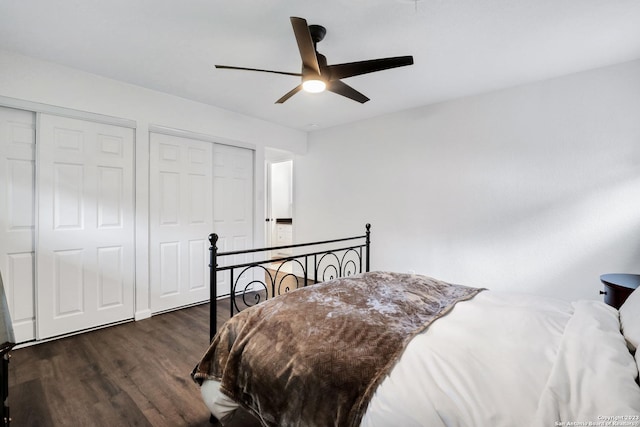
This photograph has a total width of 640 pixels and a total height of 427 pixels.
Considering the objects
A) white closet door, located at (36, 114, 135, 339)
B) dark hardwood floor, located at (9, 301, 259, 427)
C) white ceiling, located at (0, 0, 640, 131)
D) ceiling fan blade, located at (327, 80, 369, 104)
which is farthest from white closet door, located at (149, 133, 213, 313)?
ceiling fan blade, located at (327, 80, 369, 104)

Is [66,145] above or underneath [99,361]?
above

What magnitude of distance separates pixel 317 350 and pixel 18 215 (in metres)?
2.91

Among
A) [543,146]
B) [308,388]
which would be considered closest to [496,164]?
[543,146]

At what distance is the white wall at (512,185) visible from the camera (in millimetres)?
2500

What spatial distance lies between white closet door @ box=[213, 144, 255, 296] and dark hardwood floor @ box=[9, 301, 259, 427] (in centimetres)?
121

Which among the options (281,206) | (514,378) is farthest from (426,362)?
(281,206)

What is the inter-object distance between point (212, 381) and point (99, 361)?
4.77 ft

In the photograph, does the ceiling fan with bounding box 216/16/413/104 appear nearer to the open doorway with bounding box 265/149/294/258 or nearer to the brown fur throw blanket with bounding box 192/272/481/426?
the brown fur throw blanket with bounding box 192/272/481/426

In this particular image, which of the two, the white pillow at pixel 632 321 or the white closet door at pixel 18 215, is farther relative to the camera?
the white closet door at pixel 18 215

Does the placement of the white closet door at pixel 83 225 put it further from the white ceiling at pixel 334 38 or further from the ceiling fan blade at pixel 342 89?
the ceiling fan blade at pixel 342 89

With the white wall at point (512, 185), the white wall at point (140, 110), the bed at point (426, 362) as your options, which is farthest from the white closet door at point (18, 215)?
the white wall at point (512, 185)

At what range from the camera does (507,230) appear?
2.98 meters

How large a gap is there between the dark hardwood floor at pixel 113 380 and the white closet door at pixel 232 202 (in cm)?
121

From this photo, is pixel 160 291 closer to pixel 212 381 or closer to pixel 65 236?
pixel 65 236
